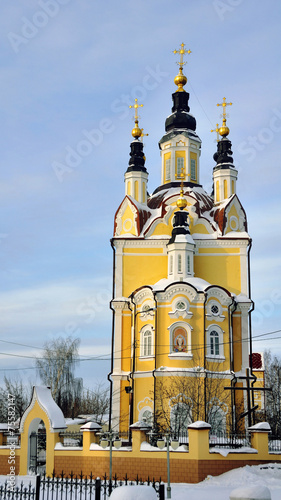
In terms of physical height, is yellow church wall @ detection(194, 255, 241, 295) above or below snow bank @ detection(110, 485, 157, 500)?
above

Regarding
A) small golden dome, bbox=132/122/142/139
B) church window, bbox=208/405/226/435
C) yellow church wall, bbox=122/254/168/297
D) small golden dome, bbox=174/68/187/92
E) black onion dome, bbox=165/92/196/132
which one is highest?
small golden dome, bbox=174/68/187/92

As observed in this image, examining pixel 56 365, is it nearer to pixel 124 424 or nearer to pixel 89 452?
pixel 124 424

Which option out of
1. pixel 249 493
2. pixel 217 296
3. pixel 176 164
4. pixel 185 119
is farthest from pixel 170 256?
pixel 249 493

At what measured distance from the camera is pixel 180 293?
90.6 ft

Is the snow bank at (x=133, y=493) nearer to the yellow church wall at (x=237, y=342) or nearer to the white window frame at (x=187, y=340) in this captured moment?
the white window frame at (x=187, y=340)

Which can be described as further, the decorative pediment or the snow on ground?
the decorative pediment

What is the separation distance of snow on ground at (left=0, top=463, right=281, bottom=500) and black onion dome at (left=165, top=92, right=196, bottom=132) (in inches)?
881

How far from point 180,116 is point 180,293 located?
40.1 feet

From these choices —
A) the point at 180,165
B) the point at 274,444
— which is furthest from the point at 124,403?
the point at 180,165

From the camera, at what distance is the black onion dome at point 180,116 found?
3538 centimetres

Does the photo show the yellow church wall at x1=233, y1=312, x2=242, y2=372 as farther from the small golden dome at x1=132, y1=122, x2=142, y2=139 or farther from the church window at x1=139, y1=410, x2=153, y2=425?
the small golden dome at x1=132, y1=122, x2=142, y2=139

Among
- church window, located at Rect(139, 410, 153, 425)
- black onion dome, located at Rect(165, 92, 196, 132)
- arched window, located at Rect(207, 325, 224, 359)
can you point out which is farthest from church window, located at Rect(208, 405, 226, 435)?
black onion dome, located at Rect(165, 92, 196, 132)

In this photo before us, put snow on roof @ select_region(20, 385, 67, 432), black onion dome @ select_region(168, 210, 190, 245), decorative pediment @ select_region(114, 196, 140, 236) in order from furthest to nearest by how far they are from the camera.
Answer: decorative pediment @ select_region(114, 196, 140, 236), black onion dome @ select_region(168, 210, 190, 245), snow on roof @ select_region(20, 385, 67, 432)

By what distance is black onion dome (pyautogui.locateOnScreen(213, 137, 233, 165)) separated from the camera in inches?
1314
